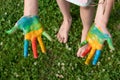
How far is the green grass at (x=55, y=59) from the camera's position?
3.28 metres

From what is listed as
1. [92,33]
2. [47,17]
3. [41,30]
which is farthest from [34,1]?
[47,17]

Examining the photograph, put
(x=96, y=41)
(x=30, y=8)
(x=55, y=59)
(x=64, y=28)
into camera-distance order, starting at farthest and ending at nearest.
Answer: (x=64, y=28)
(x=55, y=59)
(x=30, y=8)
(x=96, y=41)

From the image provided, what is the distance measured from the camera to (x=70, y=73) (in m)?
3.28

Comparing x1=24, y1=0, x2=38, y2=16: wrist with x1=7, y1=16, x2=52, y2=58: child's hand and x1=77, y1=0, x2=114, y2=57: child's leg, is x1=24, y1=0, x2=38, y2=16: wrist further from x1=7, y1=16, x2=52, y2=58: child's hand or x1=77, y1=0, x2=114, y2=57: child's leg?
x1=77, y1=0, x2=114, y2=57: child's leg

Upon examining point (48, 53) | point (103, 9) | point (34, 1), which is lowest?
point (48, 53)

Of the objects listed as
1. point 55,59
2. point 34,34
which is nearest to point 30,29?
point 34,34

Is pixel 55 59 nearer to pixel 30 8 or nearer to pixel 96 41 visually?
pixel 30 8

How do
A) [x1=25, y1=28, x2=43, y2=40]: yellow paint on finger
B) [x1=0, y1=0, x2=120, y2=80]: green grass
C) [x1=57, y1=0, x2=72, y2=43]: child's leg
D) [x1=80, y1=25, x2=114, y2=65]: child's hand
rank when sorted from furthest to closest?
[x1=57, y1=0, x2=72, y2=43]: child's leg → [x1=0, y1=0, x2=120, y2=80]: green grass → [x1=25, y1=28, x2=43, y2=40]: yellow paint on finger → [x1=80, y1=25, x2=114, y2=65]: child's hand

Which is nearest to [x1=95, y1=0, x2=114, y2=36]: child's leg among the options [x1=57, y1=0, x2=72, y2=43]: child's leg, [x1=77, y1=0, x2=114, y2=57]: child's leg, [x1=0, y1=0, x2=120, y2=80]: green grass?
[x1=77, y1=0, x2=114, y2=57]: child's leg

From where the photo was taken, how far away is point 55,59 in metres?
3.44

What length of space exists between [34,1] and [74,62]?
41.5 inches

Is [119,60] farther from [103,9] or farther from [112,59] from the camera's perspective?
[103,9]

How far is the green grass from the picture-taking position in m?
3.28

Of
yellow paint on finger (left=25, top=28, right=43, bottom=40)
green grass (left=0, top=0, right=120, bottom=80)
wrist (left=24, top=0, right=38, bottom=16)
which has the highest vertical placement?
wrist (left=24, top=0, right=38, bottom=16)
